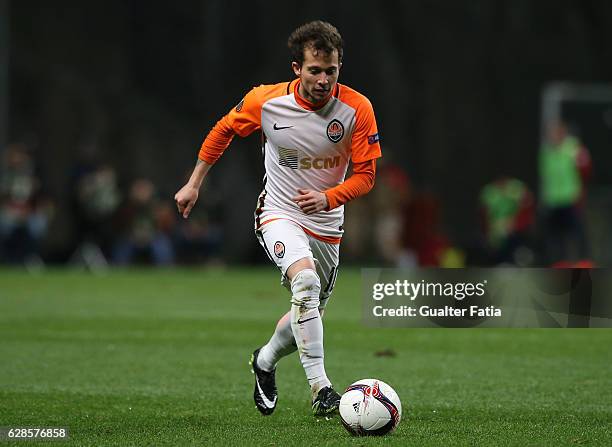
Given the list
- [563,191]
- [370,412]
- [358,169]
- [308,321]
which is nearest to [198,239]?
[563,191]

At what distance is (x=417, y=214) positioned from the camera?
22000 millimetres

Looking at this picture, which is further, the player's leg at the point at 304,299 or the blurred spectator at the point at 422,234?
the blurred spectator at the point at 422,234

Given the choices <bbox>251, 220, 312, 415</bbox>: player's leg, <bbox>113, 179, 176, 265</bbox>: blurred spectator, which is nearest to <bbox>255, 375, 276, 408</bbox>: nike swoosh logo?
<bbox>251, 220, 312, 415</bbox>: player's leg

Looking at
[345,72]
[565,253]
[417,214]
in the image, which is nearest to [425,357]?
[565,253]

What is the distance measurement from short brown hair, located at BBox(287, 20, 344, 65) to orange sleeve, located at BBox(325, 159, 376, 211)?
638 mm

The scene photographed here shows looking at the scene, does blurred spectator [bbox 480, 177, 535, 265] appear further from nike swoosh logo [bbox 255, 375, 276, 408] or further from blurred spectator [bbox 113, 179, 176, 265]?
nike swoosh logo [bbox 255, 375, 276, 408]

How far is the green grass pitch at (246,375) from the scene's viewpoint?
676cm

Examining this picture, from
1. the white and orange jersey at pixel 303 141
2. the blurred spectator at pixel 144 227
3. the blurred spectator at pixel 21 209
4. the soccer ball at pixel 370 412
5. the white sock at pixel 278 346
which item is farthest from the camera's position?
the blurred spectator at pixel 144 227

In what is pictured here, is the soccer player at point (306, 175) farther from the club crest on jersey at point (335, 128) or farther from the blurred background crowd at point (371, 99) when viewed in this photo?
the blurred background crowd at point (371, 99)

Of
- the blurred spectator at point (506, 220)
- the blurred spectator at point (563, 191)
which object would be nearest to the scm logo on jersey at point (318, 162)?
the blurred spectator at point (563, 191)

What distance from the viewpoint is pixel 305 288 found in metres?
7.11

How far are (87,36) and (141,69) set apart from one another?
115 cm

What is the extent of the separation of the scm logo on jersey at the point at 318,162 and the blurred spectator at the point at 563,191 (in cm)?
1292

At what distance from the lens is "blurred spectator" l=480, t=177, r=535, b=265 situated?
22.1 meters
